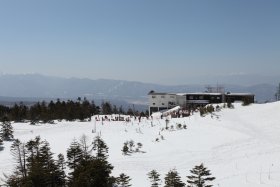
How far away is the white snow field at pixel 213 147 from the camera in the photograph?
31.1 m

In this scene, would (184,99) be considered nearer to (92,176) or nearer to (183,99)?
(183,99)

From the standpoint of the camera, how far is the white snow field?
3109 cm

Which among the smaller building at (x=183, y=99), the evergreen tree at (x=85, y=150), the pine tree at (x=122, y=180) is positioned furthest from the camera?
the smaller building at (x=183, y=99)

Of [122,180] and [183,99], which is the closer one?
[122,180]

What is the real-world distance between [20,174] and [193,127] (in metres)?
25.6

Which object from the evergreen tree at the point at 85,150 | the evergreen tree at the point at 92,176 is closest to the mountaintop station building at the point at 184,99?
the evergreen tree at the point at 85,150

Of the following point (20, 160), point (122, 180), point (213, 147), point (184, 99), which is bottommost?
point (122, 180)

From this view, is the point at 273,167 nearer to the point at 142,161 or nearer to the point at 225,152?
the point at 225,152

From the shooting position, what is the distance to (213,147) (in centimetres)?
4016

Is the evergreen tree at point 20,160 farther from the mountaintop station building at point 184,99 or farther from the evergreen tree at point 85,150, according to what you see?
the mountaintop station building at point 184,99

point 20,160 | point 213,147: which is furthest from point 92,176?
point 213,147

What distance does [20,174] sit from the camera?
108ft

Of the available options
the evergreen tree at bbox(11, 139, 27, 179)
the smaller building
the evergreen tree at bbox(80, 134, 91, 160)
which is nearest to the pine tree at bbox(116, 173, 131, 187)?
the evergreen tree at bbox(80, 134, 91, 160)

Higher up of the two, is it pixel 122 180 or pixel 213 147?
pixel 213 147
